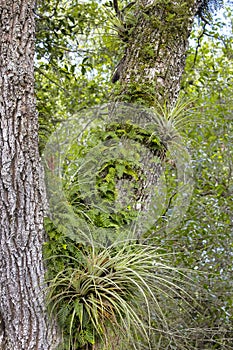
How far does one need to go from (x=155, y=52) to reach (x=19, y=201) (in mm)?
1002

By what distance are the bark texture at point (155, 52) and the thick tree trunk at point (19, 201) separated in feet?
1.78

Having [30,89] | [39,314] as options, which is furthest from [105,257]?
[30,89]

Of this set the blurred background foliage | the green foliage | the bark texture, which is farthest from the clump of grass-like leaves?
the blurred background foliage

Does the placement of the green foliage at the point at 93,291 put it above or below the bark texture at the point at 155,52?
below

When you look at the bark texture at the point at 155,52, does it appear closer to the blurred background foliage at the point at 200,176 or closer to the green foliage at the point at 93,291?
the blurred background foliage at the point at 200,176

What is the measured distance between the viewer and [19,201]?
1560 millimetres

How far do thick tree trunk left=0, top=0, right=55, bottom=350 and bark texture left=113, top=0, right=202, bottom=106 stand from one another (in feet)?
1.78

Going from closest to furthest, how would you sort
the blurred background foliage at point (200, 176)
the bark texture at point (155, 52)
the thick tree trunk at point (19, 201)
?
1. the thick tree trunk at point (19, 201)
2. the bark texture at point (155, 52)
3. the blurred background foliage at point (200, 176)

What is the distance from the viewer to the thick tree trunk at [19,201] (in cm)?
154

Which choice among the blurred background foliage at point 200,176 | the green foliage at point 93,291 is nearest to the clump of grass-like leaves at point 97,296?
the green foliage at point 93,291

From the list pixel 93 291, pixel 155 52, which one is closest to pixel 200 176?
pixel 155 52

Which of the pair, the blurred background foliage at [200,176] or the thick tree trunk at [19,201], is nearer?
the thick tree trunk at [19,201]

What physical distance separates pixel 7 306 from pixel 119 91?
3.47 feet

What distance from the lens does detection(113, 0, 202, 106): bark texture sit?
2041 millimetres
